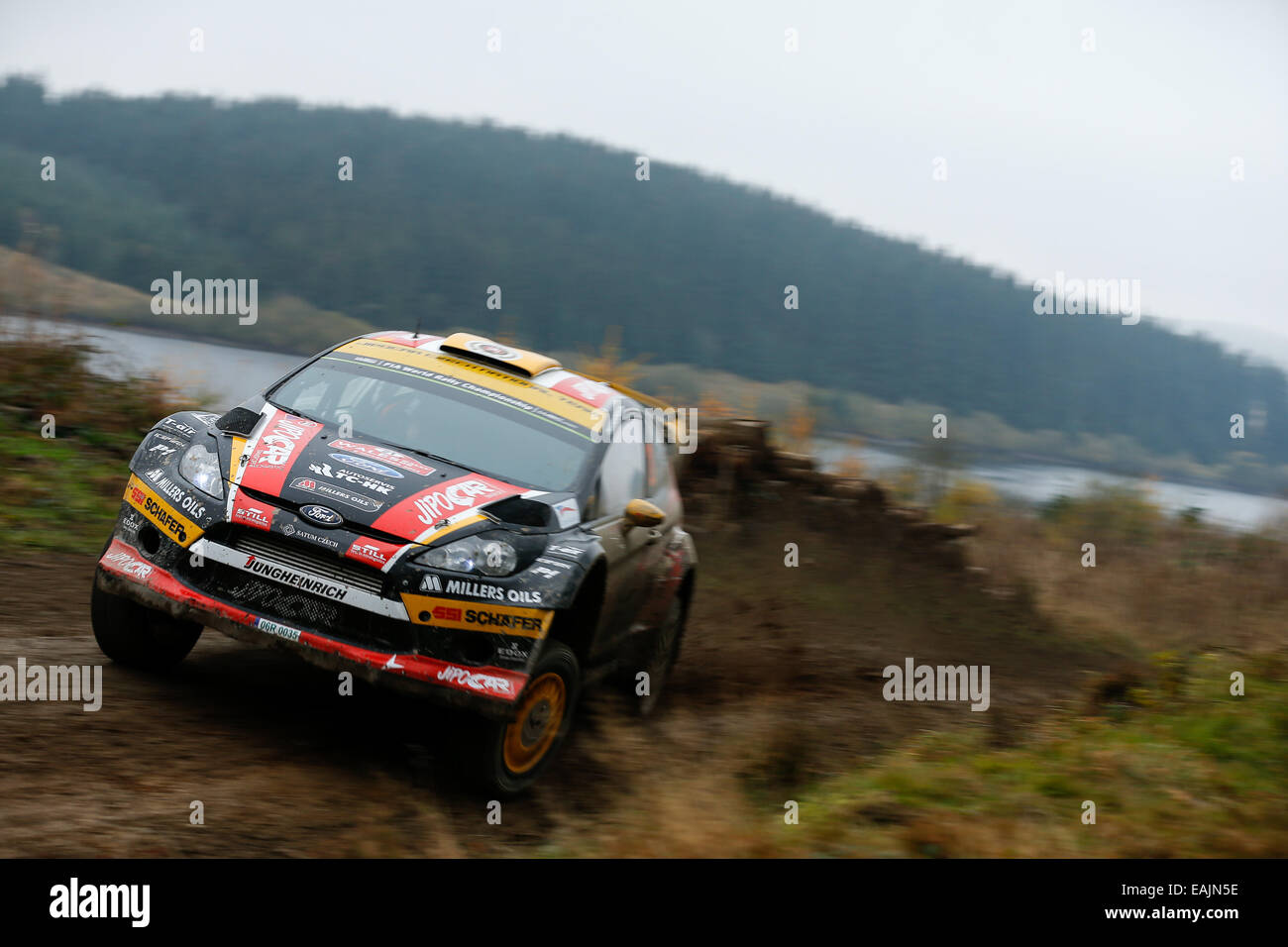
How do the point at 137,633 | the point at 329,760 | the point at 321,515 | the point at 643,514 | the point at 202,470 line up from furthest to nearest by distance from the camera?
the point at 643,514
the point at 137,633
the point at 202,470
the point at 329,760
the point at 321,515

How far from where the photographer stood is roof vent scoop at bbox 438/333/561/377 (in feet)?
20.2

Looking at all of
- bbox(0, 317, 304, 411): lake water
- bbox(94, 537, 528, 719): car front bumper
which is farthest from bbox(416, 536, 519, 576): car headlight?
bbox(0, 317, 304, 411): lake water

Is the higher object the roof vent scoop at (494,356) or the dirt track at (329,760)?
the roof vent scoop at (494,356)

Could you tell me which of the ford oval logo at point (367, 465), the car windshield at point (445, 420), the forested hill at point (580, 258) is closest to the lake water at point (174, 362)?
the car windshield at point (445, 420)

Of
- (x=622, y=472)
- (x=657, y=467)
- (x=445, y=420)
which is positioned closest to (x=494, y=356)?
(x=445, y=420)

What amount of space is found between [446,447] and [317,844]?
2098 mm

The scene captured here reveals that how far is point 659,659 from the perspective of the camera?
6961 mm

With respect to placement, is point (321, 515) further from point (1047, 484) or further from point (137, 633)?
point (1047, 484)

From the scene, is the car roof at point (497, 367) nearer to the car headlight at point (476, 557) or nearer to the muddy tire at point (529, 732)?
the car headlight at point (476, 557)

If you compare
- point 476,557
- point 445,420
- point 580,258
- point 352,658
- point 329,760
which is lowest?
point 329,760

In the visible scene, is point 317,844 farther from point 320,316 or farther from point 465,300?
point 465,300

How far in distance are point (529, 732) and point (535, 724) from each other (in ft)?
0.15

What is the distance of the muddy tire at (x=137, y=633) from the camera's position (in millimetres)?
5109

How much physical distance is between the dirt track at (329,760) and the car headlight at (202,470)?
0.84 metres
